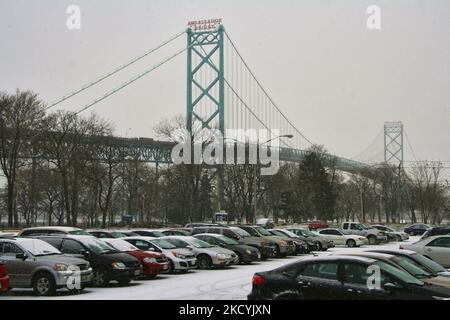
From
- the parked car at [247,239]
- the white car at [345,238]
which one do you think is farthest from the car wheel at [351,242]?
the parked car at [247,239]

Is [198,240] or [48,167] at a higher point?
[48,167]

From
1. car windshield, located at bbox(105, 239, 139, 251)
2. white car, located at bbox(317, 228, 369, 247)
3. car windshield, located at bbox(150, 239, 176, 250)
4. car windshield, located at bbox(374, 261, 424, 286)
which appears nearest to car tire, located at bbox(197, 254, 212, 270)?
car windshield, located at bbox(150, 239, 176, 250)

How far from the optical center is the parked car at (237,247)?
941 inches

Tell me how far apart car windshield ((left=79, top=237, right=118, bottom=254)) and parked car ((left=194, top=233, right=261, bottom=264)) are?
7.35 m

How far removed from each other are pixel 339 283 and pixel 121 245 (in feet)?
36.0

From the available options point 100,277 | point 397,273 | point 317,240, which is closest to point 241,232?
point 317,240

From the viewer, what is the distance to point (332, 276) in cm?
986

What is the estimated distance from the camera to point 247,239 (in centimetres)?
2706

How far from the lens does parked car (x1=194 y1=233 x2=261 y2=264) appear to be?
23.9 metres

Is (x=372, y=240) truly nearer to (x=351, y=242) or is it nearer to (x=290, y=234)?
(x=351, y=242)

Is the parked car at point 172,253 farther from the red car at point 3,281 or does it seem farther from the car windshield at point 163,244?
the red car at point 3,281
